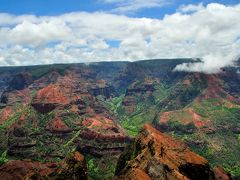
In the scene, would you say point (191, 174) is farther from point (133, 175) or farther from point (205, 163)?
point (133, 175)

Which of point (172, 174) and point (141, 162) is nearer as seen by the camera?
point (172, 174)

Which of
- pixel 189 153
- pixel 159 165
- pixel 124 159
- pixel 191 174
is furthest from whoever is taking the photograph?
pixel 124 159

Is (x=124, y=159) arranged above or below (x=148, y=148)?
below

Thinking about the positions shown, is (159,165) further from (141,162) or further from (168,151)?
(168,151)

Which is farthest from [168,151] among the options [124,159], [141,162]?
[124,159]

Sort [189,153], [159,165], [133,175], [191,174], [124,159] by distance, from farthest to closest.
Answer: [124,159], [189,153], [191,174], [159,165], [133,175]

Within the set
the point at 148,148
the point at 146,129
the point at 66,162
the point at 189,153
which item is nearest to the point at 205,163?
the point at 189,153
